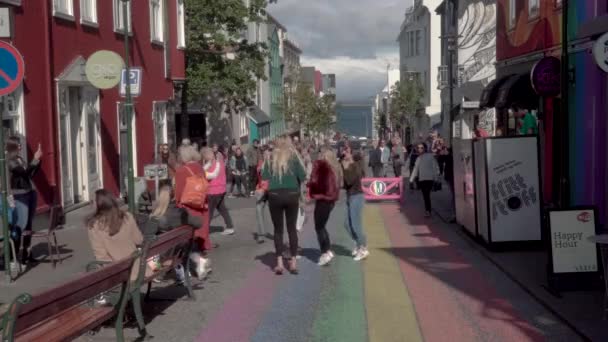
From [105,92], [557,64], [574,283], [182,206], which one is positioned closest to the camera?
[574,283]

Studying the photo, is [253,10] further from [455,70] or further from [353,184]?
[353,184]

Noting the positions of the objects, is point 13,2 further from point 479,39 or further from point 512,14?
point 479,39

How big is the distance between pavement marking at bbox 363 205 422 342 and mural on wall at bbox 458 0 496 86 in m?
27.1

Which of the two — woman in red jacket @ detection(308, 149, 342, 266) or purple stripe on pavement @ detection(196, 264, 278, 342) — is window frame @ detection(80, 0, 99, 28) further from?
purple stripe on pavement @ detection(196, 264, 278, 342)

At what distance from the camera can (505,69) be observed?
21.2 m

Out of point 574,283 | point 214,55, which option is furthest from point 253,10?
point 574,283

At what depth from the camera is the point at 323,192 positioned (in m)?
11.1

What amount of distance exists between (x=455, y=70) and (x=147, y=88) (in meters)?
22.8

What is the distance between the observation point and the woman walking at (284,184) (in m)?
10.3

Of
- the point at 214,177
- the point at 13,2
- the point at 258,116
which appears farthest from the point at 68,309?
the point at 258,116

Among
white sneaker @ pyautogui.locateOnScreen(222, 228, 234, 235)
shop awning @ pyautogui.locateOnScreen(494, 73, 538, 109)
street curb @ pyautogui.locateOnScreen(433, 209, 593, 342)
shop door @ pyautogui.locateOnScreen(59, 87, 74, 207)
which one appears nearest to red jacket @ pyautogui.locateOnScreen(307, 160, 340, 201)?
street curb @ pyautogui.locateOnScreen(433, 209, 593, 342)

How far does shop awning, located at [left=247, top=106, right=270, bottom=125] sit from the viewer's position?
5352 centimetres

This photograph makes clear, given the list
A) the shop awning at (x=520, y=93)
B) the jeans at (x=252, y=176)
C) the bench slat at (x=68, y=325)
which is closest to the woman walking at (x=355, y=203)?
the bench slat at (x=68, y=325)

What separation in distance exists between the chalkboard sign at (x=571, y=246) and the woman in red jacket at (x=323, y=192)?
314cm
